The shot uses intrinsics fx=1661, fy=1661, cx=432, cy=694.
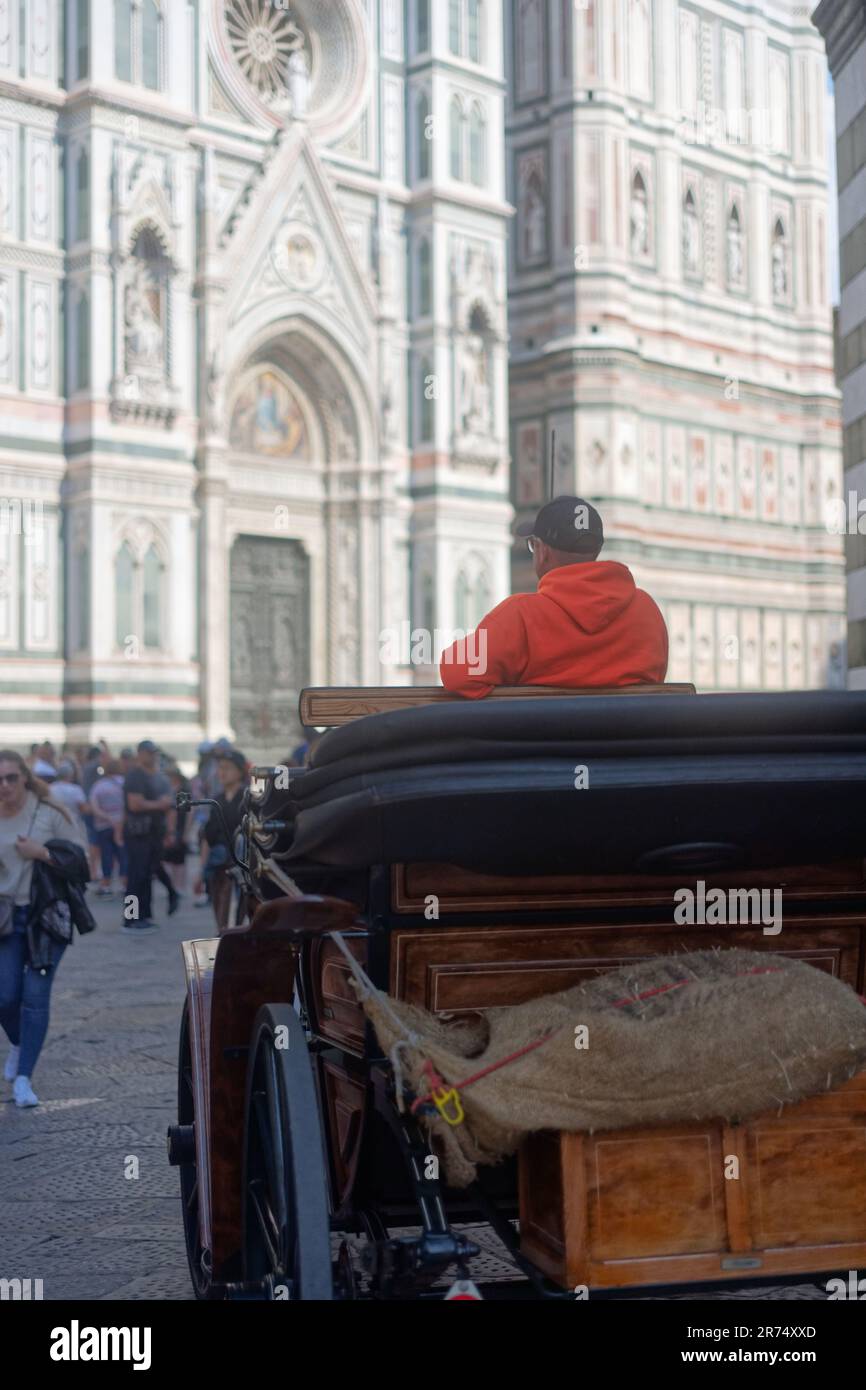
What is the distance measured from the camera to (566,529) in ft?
11.5

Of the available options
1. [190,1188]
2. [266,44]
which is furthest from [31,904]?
[266,44]

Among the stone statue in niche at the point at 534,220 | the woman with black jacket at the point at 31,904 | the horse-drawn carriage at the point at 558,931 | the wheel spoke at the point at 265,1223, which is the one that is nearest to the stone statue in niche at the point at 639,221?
the stone statue in niche at the point at 534,220

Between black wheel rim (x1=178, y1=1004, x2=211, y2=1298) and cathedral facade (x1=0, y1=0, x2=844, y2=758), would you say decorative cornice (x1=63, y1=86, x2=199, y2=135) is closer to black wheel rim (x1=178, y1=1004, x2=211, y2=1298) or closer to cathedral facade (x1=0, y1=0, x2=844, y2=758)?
cathedral facade (x1=0, y1=0, x2=844, y2=758)

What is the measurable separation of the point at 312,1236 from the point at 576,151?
2985 cm

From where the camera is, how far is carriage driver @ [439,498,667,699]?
3.25 meters

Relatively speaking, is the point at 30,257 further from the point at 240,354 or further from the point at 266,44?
the point at 266,44

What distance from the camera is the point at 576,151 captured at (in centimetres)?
3025

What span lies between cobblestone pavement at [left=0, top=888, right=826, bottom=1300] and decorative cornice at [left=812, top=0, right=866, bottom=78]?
7.87 metres

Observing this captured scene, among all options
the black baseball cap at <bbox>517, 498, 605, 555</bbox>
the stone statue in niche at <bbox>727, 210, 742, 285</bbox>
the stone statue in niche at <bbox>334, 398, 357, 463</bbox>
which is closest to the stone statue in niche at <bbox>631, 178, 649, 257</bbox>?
the stone statue in niche at <bbox>727, 210, 742, 285</bbox>

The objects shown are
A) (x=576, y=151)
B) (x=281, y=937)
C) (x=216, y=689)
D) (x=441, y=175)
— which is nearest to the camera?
(x=281, y=937)

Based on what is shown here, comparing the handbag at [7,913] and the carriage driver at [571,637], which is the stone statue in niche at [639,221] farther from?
the carriage driver at [571,637]

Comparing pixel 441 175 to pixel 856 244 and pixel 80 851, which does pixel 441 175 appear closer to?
pixel 856 244

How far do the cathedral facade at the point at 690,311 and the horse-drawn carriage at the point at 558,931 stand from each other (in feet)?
83.9
